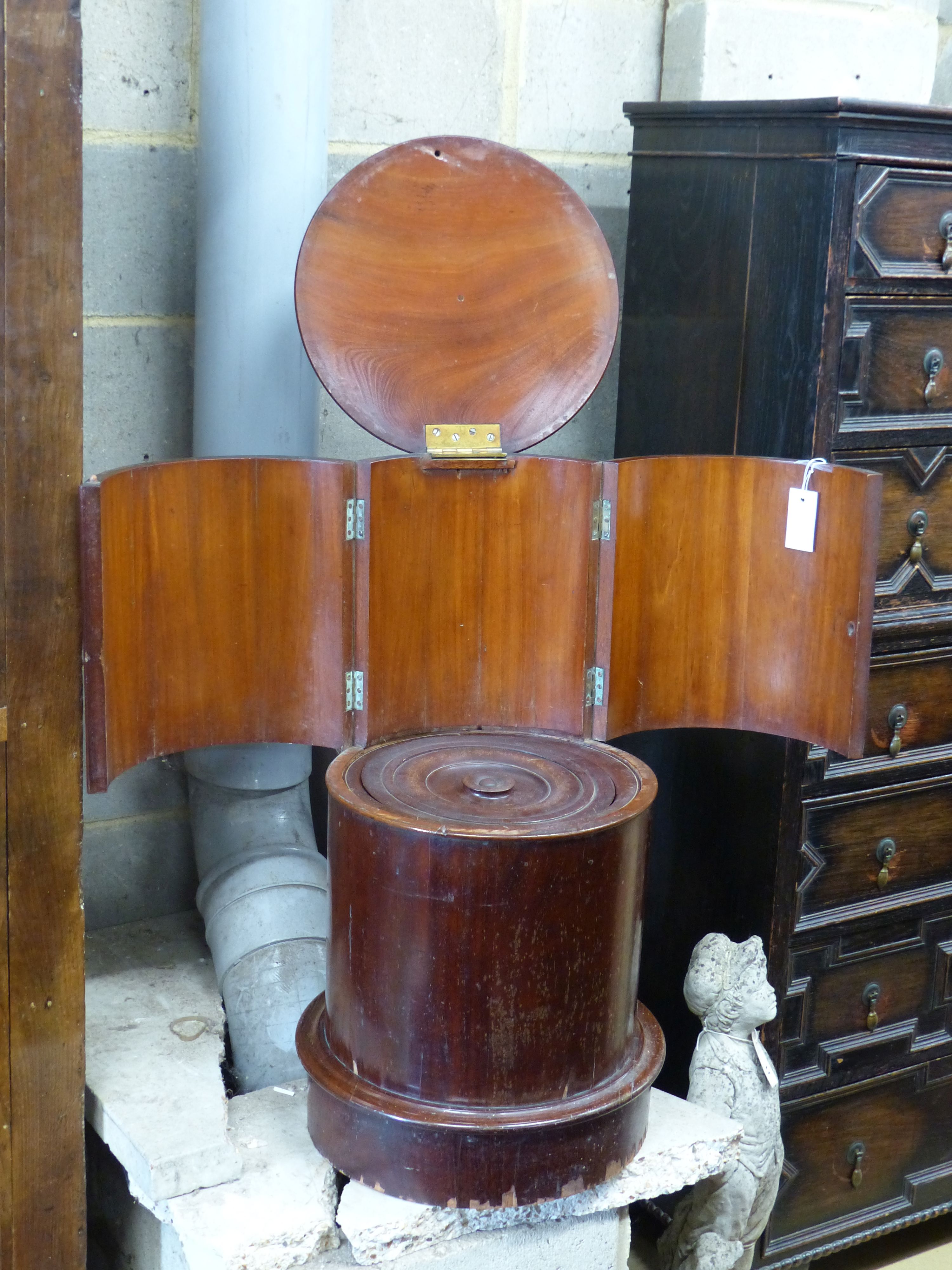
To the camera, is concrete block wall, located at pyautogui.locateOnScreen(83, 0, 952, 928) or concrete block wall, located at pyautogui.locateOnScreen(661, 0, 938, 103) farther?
concrete block wall, located at pyautogui.locateOnScreen(661, 0, 938, 103)

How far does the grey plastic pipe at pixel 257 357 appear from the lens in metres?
2.27

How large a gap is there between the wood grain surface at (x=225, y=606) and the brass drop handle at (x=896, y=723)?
97cm

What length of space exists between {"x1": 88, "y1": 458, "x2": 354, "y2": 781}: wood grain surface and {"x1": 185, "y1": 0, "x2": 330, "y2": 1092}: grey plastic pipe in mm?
350

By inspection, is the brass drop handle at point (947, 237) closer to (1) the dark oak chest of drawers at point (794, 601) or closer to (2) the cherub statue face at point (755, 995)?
(1) the dark oak chest of drawers at point (794, 601)

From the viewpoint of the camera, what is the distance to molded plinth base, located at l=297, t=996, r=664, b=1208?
1.86 meters

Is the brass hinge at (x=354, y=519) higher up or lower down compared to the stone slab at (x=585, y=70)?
lower down

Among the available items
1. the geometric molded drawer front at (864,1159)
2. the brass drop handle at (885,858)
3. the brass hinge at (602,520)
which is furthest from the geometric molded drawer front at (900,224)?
the geometric molded drawer front at (864,1159)

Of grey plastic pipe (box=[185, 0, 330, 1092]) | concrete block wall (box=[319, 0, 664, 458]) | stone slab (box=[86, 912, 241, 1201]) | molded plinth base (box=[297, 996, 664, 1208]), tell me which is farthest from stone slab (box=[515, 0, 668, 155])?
molded plinth base (box=[297, 996, 664, 1208])

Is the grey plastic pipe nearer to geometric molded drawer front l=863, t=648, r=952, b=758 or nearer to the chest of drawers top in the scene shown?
the chest of drawers top

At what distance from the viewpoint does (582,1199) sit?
6.61ft

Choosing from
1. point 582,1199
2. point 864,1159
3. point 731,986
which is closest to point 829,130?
point 731,986

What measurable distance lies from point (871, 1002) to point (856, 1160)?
1.05 feet

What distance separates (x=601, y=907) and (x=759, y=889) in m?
0.70

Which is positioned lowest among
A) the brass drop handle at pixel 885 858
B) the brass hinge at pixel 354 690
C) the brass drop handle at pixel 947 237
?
the brass drop handle at pixel 885 858
